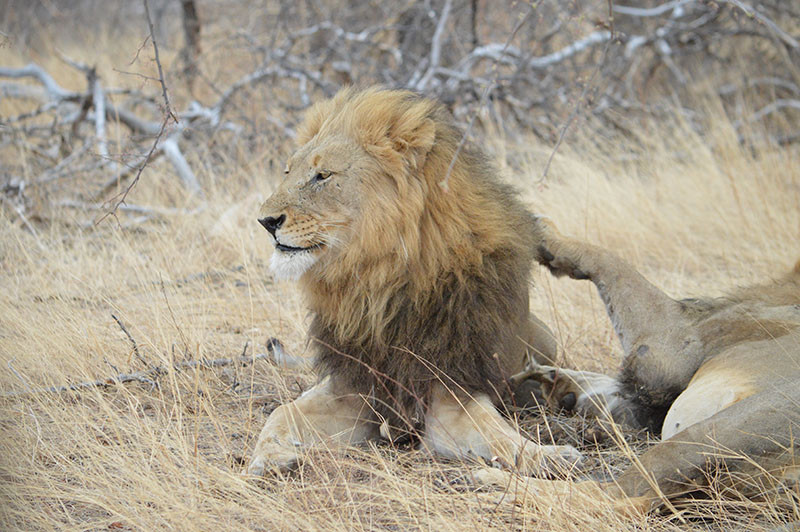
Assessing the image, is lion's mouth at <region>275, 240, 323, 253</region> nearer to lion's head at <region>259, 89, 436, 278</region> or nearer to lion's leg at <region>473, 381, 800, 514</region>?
lion's head at <region>259, 89, 436, 278</region>

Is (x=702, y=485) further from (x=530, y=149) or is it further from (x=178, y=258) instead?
(x=530, y=149)

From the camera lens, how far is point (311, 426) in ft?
9.12

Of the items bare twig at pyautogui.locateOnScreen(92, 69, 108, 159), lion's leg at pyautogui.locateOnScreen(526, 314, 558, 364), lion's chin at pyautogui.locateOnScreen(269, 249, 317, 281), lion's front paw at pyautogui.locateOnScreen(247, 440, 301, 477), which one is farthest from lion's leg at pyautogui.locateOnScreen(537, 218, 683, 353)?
bare twig at pyautogui.locateOnScreen(92, 69, 108, 159)

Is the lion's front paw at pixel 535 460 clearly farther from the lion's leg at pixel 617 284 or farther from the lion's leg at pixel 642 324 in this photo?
the lion's leg at pixel 617 284

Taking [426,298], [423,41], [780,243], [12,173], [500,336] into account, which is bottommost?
[780,243]

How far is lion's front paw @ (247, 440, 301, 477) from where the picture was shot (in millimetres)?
2514

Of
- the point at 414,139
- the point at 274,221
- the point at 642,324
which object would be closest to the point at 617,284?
the point at 642,324

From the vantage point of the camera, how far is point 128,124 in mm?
7031

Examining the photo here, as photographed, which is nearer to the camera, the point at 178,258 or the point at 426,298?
the point at 426,298

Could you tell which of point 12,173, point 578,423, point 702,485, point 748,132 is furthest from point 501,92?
point 702,485

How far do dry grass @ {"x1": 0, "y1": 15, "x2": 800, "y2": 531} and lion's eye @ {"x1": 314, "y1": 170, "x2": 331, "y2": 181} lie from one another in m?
0.82

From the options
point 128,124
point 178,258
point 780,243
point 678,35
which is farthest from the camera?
point 678,35

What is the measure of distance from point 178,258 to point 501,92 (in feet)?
12.6

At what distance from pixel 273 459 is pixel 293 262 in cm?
65
